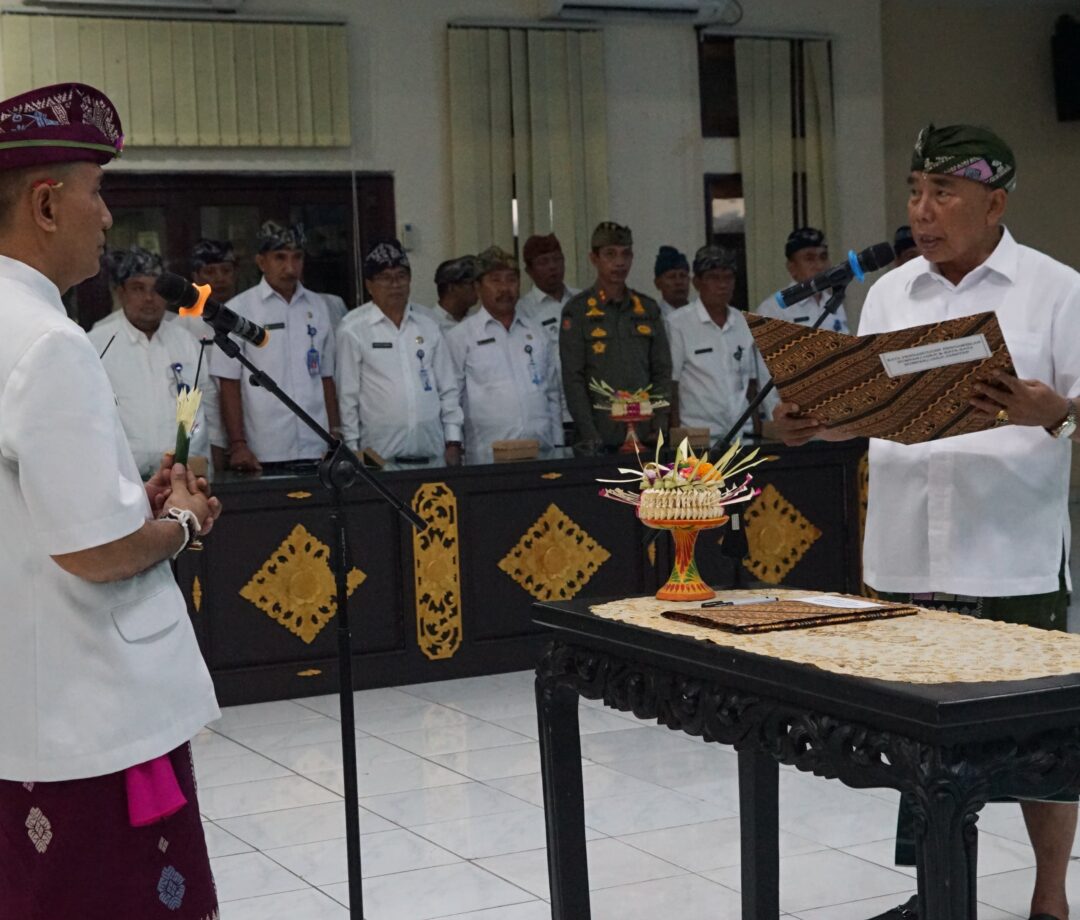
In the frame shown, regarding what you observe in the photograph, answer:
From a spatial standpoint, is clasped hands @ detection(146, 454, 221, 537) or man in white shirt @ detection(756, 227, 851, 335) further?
man in white shirt @ detection(756, 227, 851, 335)

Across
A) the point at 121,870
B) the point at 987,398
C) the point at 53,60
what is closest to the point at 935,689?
the point at 987,398

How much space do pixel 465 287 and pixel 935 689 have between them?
6.35m

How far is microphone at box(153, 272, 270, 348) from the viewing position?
9.50 feet

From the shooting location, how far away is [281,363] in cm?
736

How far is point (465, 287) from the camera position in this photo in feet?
27.0

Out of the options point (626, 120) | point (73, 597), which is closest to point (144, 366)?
point (626, 120)

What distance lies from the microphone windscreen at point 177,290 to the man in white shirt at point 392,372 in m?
4.12

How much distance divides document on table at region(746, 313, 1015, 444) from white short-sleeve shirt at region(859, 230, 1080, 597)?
20cm

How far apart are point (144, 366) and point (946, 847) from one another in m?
5.21

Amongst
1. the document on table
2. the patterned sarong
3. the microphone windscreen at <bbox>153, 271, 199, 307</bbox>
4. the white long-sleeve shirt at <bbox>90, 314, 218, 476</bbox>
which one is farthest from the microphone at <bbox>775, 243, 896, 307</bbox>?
the white long-sleeve shirt at <bbox>90, 314, 218, 476</bbox>

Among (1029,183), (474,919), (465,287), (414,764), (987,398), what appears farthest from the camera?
(1029,183)

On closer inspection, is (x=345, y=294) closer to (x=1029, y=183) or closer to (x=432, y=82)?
(x=432, y=82)

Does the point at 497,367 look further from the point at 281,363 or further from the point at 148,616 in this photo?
the point at 148,616

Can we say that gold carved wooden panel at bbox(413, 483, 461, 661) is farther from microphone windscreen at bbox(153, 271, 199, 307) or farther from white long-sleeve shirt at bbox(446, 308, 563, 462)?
microphone windscreen at bbox(153, 271, 199, 307)
